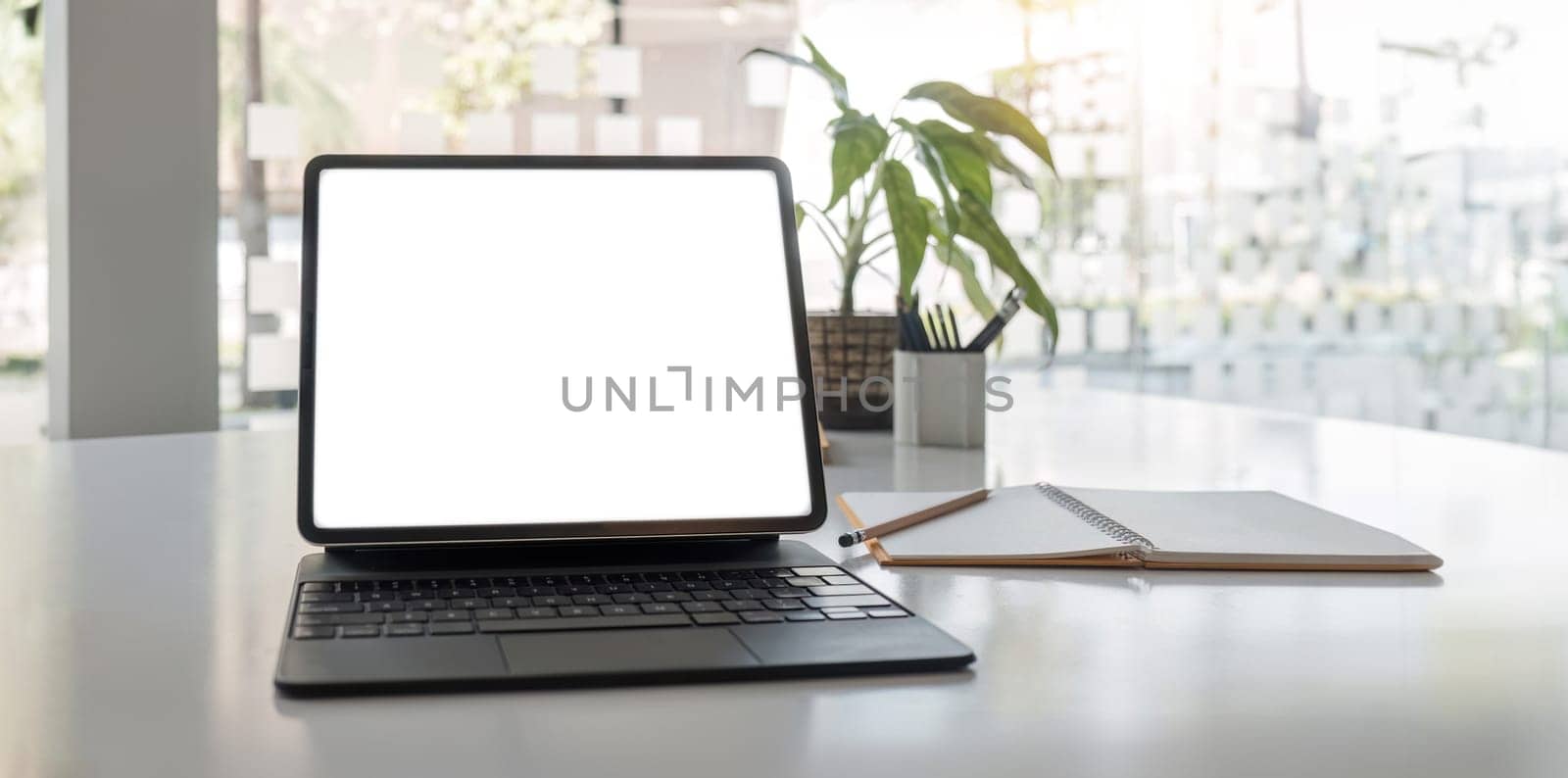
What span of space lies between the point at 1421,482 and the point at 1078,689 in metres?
0.73

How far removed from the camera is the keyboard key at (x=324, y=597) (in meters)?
0.57

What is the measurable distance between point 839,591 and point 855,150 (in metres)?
0.69

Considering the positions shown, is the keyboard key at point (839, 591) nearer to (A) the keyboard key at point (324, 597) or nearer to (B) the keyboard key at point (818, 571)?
(B) the keyboard key at point (818, 571)

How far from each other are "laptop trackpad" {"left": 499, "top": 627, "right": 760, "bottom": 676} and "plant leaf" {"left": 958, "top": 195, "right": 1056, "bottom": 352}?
0.77 meters

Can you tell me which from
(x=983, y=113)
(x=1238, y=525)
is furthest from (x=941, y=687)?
(x=983, y=113)

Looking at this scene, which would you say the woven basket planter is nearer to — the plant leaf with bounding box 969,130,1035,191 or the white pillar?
the plant leaf with bounding box 969,130,1035,191

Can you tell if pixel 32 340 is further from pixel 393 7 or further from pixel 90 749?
pixel 90 749

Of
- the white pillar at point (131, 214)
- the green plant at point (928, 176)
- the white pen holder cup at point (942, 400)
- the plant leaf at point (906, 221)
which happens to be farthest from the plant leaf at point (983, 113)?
the white pillar at point (131, 214)

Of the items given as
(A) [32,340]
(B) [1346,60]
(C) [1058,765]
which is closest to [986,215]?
(C) [1058,765]

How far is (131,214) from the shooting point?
200cm

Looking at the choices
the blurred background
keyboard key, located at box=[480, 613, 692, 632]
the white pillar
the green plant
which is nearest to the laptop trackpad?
keyboard key, located at box=[480, 613, 692, 632]

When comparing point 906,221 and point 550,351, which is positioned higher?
point 906,221

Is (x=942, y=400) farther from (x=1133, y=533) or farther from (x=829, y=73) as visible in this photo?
(x=1133, y=533)

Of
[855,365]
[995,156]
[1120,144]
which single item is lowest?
[855,365]
